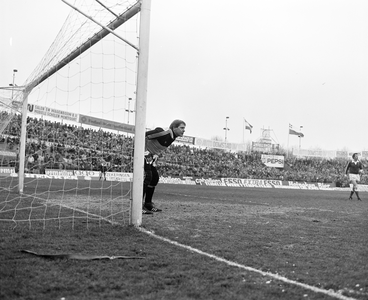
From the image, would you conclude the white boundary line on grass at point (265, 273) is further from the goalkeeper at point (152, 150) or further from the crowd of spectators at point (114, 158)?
the crowd of spectators at point (114, 158)

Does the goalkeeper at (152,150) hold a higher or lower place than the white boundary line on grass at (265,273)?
higher

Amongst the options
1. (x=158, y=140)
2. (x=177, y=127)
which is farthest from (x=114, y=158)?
(x=177, y=127)

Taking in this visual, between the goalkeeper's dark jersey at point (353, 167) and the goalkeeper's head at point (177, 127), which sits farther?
the goalkeeper's dark jersey at point (353, 167)

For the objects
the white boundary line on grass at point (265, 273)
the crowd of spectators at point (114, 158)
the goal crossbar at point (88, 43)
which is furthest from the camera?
the crowd of spectators at point (114, 158)

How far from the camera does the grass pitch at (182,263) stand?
10.1 feet

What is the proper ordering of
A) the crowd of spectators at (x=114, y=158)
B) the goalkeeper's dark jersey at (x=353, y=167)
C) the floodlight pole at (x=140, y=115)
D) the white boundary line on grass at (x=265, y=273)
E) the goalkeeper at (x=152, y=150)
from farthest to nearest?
the goalkeeper's dark jersey at (x=353, y=167)
the crowd of spectators at (x=114, y=158)
the goalkeeper at (x=152, y=150)
the floodlight pole at (x=140, y=115)
the white boundary line on grass at (x=265, y=273)

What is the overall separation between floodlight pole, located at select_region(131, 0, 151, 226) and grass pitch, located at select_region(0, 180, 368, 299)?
1.36 ft

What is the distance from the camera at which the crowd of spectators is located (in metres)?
13.3

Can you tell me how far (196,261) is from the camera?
4070mm

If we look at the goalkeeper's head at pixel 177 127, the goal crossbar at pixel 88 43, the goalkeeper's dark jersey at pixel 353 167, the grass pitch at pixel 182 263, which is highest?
the goal crossbar at pixel 88 43

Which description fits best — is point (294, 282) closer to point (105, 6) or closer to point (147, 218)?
point (147, 218)

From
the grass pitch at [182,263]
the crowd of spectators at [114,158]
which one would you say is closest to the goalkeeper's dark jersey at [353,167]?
the crowd of spectators at [114,158]

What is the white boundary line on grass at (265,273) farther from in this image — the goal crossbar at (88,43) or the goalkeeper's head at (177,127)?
the goal crossbar at (88,43)

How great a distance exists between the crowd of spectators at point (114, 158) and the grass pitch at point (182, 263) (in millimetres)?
2395
